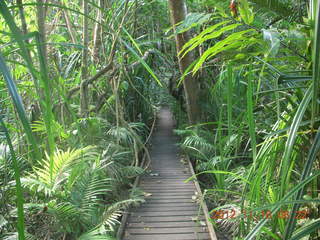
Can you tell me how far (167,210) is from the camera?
2.94 m

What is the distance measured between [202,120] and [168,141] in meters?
1.90

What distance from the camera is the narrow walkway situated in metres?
2.46

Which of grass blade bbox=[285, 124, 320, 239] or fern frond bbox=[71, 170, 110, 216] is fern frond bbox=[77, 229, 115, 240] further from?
grass blade bbox=[285, 124, 320, 239]

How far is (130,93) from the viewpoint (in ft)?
18.3

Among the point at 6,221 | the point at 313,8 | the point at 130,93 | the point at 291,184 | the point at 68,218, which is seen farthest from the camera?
the point at 130,93

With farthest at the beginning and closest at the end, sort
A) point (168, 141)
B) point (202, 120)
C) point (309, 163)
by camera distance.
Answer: point (168, 141) → point (202, 120) → point (309, 163)

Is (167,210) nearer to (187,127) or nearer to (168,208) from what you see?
(168,208)

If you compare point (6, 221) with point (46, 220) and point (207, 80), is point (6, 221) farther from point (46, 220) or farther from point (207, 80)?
point (207, 80)

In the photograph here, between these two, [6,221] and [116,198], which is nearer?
[6,221]

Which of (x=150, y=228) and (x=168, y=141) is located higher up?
(x=150, y=228)

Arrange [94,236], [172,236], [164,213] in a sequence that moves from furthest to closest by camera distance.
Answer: [164,213], [172,236], [94,236]

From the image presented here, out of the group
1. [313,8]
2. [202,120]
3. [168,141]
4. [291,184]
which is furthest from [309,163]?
[168,141]

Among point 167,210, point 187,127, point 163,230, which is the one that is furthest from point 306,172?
point 167,210

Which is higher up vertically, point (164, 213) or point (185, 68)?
point (185, 68)
